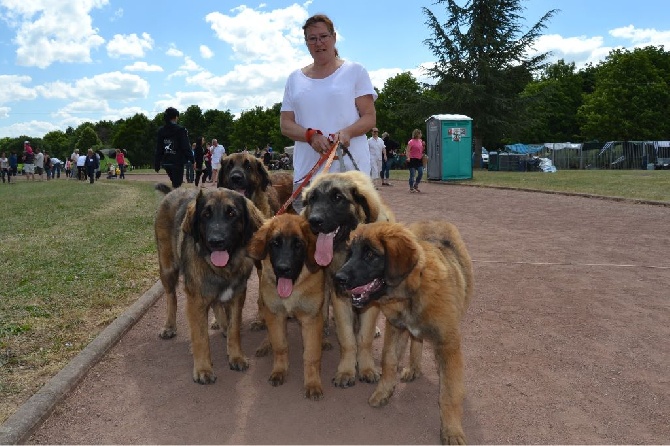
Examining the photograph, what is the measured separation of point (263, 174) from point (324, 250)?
2.64 metres

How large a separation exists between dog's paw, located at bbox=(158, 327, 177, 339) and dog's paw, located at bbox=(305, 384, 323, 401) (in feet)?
6.75

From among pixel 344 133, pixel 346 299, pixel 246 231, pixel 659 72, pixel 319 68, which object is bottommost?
pixel 346 299

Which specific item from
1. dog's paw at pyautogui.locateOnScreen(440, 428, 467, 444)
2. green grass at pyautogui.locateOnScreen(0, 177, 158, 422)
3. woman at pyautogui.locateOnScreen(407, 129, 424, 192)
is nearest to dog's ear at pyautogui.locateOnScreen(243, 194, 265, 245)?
green grass at pyautogui.locateOnScreen(0, 177, 158, 422)

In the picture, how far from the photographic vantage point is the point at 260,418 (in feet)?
13.1

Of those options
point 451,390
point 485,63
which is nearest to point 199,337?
point 451,390

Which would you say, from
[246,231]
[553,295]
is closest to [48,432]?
[246,231]

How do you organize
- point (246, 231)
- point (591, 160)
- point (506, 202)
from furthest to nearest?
1. point (591, 160)
2. point (506, 202)
3. point (246, 231)

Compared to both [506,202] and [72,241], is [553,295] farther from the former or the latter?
[506,202]

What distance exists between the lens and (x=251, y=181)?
21.3ft

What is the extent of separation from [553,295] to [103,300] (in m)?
5.52

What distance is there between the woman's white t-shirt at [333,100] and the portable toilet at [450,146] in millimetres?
22727

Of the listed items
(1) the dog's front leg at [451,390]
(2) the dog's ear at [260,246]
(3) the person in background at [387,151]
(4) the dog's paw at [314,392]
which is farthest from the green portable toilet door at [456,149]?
(1) the dog's front leg at [451,390]

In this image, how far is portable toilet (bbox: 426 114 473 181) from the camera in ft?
90.9

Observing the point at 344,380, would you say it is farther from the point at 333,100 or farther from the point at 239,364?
the point at 333,100
